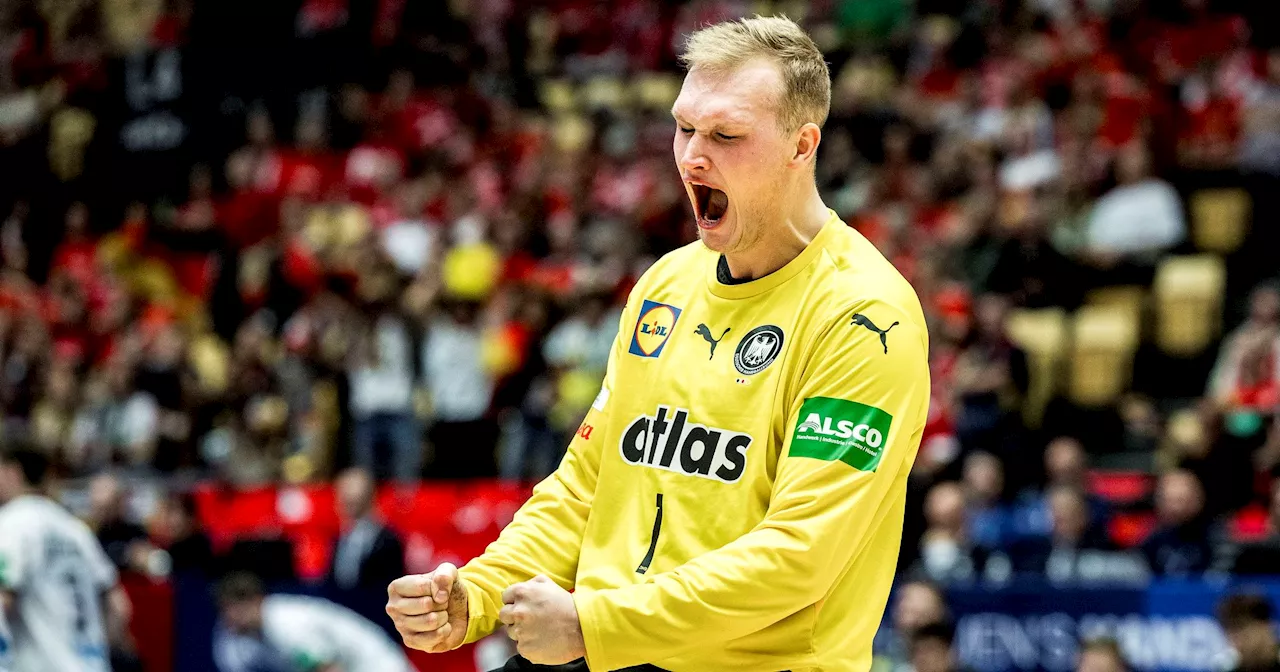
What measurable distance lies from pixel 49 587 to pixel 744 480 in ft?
18.8

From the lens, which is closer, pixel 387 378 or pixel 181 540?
pixel 181 540

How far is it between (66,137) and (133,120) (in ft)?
2.78

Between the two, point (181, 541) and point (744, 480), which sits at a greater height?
point (744, 480)

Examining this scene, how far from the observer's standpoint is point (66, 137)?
1972cm

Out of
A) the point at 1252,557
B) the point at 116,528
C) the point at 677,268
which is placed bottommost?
the point at 116,528

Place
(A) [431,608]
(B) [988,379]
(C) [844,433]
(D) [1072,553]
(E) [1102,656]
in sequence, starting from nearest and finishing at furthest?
(C) [844,433], (A) [431,608], (E) [1102,656], (D) [1072,553], (B) [988,379]

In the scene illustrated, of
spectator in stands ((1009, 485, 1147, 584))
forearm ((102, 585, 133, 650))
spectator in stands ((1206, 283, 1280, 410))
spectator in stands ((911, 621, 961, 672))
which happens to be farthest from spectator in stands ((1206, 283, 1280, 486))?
forearm ((102, 585, 133, 650))

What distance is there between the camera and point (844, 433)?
10.6ft

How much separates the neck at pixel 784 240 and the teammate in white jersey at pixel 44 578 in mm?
5449

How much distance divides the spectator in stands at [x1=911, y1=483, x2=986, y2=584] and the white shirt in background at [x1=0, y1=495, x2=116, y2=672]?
458 centimetres

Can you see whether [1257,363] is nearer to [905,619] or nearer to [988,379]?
[988,379]

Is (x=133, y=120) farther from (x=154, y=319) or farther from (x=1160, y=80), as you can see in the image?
(x=1160, y=80)

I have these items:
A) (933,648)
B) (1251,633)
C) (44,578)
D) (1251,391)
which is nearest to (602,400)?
(933,648)

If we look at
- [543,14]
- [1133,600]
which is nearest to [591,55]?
[543,14]
